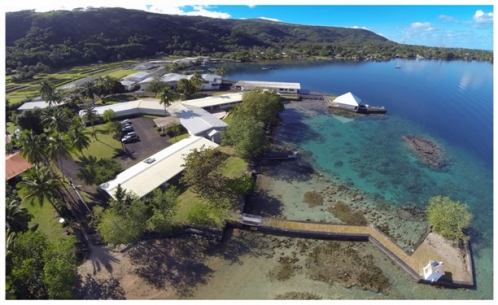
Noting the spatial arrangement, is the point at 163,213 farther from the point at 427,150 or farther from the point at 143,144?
the point at 427,150

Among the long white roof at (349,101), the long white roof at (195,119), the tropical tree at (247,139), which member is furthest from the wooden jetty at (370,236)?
the long white roof at (349,101)

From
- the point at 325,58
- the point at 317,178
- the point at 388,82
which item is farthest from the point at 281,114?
the point at 325,58

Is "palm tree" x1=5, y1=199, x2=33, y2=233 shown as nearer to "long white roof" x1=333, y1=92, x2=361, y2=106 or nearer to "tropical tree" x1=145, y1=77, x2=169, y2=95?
"tropical tree" x1=145, y1=77, x2=169, y2=95

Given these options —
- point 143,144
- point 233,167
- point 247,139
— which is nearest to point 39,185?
point 143,144

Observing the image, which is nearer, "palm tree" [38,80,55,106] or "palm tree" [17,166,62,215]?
"palm tree" [17,166,62,215]

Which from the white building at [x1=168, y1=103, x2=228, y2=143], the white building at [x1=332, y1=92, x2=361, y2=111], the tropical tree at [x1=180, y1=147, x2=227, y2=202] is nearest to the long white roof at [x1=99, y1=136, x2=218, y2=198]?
the tropical tree at [x1=180, y1=147, x2=227, y2=202]

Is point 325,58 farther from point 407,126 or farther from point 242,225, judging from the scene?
point 242,225
